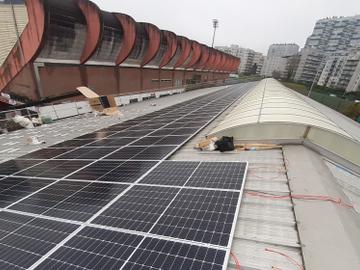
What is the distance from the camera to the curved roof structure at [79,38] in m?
21.4

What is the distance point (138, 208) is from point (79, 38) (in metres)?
26.7

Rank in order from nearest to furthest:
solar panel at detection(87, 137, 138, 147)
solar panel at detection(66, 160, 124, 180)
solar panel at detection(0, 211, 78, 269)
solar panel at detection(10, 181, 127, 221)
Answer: solar panel at detection(0, 211, 78, 269), solar panel at detection(10, 181, 127, 221), solar panel at detection(66, 160, 124, 180), solar panel at detection(87, 137, 138, 147)

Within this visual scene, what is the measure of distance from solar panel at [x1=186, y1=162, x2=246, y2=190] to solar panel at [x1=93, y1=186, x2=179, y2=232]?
2.97ft

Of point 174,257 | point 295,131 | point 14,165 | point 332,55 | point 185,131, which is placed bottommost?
point 14,165

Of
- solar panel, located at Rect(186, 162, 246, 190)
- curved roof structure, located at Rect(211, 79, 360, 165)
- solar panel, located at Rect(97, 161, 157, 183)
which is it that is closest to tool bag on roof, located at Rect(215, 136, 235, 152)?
curved roof structure, located at Rect(211, 79, 360, 165)

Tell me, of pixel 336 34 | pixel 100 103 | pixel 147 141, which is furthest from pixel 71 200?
pixel 336 34

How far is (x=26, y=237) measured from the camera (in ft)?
16.8

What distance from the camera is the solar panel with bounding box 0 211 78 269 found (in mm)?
4402

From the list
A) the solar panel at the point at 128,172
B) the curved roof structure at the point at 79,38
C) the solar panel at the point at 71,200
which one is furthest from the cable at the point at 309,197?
the curved roof structure at the point at 79,38

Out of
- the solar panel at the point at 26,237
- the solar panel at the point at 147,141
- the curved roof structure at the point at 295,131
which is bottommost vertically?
the solar panel at the point at 147,141

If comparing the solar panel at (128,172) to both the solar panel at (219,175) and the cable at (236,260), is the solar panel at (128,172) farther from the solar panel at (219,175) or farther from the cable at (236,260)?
the cable at (236,260)

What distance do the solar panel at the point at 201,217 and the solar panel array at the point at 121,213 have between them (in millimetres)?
23

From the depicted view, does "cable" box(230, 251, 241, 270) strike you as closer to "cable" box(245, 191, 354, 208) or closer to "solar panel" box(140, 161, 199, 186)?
"cable" box(245, 191, 354, 208)

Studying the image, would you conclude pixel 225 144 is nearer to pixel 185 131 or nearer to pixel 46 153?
pixel 185 131
